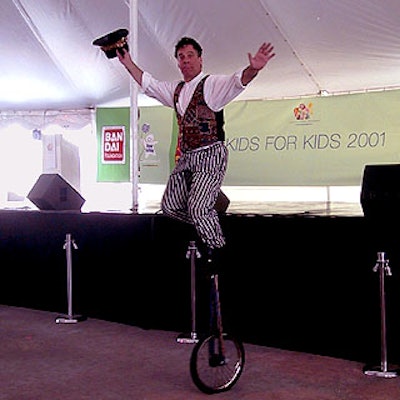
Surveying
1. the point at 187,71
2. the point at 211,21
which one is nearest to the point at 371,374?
the point at 187,71

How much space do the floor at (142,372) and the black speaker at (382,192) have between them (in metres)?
0.71

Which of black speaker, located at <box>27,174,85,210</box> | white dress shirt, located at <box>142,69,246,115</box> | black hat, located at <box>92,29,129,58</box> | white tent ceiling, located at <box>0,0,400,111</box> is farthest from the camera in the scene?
white tent ceiling, located at <box>0,0,400,111</box>

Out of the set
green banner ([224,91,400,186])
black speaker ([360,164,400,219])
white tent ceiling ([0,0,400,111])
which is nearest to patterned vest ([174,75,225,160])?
black speaker ([360,164,400,219])

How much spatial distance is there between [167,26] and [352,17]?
1.81 m

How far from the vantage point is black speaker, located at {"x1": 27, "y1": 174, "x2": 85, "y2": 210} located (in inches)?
186

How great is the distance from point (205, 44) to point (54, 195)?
2.69 m

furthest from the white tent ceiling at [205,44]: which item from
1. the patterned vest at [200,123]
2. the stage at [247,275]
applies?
the patterned vest at [200,123]

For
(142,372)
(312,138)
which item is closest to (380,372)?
(142,372)

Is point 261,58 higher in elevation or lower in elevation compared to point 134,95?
lower

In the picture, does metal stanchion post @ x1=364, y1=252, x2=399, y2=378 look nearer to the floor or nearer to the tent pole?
the floor

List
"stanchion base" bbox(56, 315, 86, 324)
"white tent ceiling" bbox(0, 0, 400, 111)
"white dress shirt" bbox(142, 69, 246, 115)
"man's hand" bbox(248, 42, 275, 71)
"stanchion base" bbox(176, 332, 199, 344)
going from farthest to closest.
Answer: "white tent ceiling" bbox(0, 0, 400, 111), "stanchion base" bbox(56, 315, 86, 324), "stanchion base" bbox(176, 332, 199, 344), "white dress shirt" bbox(142, 69, 246, 115), "man's hand" bbox(248, 42, 275, 71)

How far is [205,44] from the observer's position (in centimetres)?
674

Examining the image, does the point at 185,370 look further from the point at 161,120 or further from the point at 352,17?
the point at 161,120

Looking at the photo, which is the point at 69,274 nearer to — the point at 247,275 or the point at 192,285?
the point at 192,285
